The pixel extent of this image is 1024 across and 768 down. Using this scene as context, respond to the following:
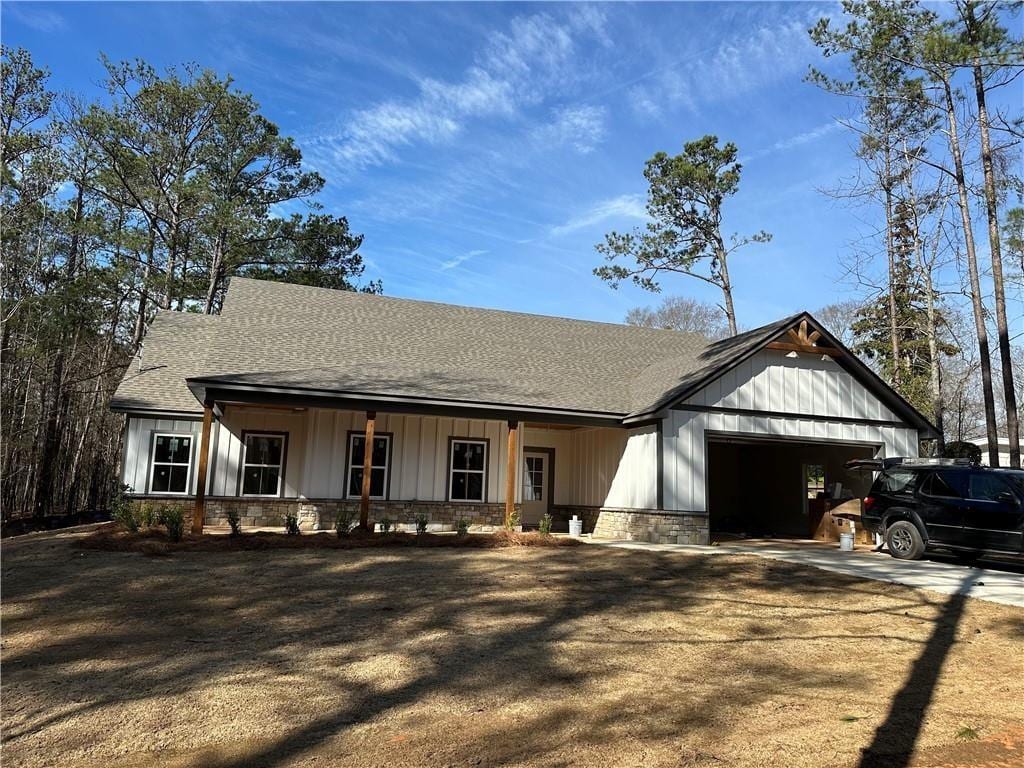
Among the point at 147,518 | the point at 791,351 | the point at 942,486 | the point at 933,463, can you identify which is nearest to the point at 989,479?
the point at 942,486

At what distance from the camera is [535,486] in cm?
1833

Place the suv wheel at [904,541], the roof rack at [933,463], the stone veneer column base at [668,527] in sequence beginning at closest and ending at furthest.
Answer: the roof rack at [933,463], the suv wheel at [904,541], the stone veneer column base at [668,527]

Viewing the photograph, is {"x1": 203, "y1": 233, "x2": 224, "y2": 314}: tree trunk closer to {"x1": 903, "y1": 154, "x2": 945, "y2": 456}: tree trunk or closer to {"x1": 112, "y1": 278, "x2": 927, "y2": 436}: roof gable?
{"x1": 112, "y1": 278, "x2": 927, "y2": 436}: roof gable

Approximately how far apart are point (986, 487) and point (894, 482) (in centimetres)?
169

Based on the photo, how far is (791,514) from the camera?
18500mm

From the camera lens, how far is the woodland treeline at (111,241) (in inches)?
857

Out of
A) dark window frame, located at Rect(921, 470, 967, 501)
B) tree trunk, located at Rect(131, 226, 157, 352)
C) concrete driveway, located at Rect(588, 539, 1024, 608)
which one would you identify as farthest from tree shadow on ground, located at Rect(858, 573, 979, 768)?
tree trunk, located at Rect(131, 226, 157, 352)

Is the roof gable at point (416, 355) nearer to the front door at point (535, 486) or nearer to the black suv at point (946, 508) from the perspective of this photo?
the front door at point (535, 486)

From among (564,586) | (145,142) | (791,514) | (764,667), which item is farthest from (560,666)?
(145,142)

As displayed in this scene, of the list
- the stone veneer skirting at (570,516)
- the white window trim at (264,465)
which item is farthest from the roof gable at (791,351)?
the white window trim at (264,465)

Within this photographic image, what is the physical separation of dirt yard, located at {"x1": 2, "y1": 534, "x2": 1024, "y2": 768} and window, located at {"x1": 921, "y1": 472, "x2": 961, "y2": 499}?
3.08m

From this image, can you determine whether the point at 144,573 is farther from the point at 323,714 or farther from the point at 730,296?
the point at 730,296

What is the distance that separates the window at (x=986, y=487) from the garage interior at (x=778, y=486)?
4.36 metres

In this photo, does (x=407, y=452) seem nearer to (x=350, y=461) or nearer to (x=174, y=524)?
(x=350, y=461)
